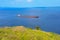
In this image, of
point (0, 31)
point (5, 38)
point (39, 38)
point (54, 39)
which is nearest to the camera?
point (5, 38)

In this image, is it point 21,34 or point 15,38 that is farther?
point 21,34

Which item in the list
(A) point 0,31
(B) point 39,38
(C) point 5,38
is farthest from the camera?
(A) point 0,31

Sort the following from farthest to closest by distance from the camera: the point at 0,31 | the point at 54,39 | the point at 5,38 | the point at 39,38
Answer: the point at 54,39
the point at 0,31
the point at 39,38
the point at 5,38

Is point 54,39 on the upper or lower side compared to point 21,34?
lower

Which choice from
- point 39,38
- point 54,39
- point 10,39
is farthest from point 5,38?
point 54,39

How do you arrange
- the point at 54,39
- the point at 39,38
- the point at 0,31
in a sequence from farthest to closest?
the point at 54,39, the point at 0,31, the point at 39,38

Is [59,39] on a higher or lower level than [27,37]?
lower

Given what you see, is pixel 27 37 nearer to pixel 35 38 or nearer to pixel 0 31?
pixel 35 38

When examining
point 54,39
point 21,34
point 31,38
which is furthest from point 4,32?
point 54,39

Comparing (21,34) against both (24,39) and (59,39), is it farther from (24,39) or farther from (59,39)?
(59,39)
